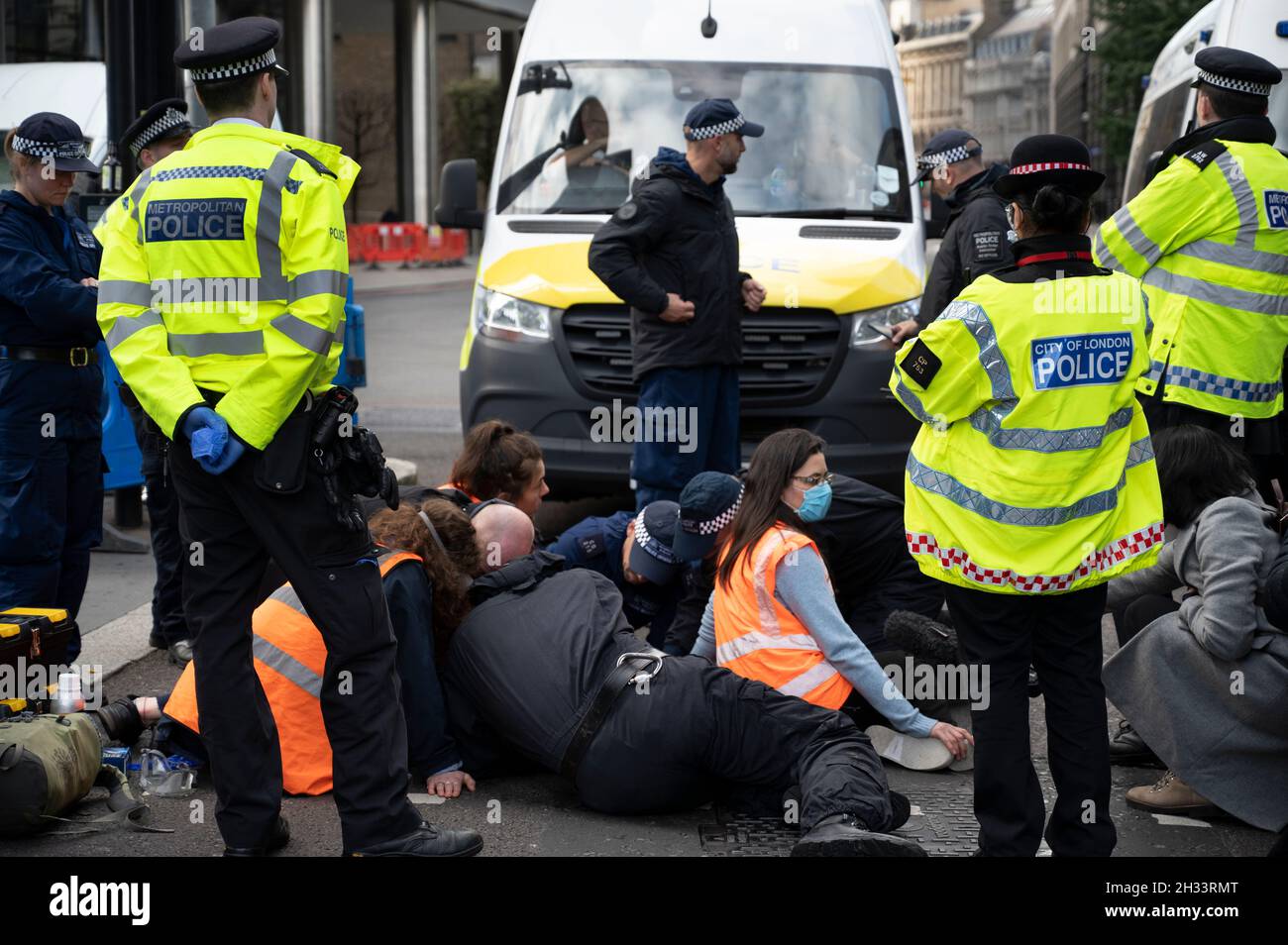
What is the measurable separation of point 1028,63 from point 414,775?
157703 mm

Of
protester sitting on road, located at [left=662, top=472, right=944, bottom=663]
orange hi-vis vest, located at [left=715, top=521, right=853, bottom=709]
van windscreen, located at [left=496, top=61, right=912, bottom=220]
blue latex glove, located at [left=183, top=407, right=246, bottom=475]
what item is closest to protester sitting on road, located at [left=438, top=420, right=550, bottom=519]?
protester sitting on road, located at [left=662, top=472, right=944, bottom=663]

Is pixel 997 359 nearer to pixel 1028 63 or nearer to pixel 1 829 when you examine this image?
pixel 1 829

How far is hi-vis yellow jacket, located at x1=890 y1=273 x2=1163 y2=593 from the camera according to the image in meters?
3.89

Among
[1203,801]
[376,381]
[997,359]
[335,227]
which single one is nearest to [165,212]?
[335,227]

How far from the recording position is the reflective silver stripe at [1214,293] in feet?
18.3

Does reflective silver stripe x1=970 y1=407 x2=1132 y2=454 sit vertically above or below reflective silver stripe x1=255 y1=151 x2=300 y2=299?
below

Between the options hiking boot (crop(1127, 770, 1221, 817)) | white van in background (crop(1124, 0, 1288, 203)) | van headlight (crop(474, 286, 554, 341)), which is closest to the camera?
hiking boot (crop(1127, 770, 1221, 817))

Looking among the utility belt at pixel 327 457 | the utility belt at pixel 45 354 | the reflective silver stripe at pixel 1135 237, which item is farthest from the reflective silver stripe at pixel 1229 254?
the utility belt at pixel 45 354

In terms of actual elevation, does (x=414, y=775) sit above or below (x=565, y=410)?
below

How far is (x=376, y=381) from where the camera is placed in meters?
15.1

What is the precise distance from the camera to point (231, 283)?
4023 millimetres

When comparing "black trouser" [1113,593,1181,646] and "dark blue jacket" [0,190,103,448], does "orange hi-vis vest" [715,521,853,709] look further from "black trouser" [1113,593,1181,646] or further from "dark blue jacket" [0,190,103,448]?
"dark blue jacket" [0,190,103,448]

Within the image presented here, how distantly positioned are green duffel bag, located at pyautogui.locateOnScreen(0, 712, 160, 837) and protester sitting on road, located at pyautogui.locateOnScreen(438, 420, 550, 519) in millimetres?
1568

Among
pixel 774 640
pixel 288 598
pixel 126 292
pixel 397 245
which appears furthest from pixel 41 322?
pixel 397 245
